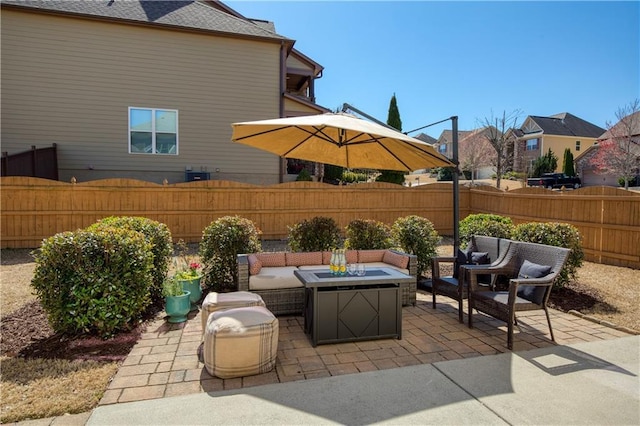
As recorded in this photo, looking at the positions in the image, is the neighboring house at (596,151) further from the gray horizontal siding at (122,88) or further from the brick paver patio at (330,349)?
the brick paver patio at (330,349)

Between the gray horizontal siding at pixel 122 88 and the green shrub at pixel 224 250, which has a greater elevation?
the gray horizontal siding at pixel 122 88

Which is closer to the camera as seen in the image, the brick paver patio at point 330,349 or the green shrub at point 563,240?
the brick paver patio at point 330,349

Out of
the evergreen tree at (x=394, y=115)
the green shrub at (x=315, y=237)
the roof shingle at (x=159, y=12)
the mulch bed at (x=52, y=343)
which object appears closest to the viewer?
the mulch bed at (x=52, y=343)

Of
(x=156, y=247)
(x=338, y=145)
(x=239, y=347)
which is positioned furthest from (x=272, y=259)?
(x=239, y=347)

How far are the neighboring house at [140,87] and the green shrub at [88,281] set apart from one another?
821 cm

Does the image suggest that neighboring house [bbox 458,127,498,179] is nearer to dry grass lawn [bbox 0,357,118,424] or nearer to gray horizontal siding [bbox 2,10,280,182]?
gray horizontal siding [bbox 2,10,280,182]

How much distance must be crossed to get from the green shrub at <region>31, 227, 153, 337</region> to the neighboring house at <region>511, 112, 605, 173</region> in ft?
127

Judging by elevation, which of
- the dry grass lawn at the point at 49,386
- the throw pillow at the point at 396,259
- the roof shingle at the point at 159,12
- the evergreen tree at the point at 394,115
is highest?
the roof shingle at the point at 159,12

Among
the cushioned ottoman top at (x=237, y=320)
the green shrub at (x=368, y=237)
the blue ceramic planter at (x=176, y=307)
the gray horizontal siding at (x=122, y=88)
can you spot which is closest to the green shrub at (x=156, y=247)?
the blue ceramic planter at (x=176, y=307)

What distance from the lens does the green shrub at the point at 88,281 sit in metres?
3.94

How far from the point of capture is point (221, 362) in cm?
333

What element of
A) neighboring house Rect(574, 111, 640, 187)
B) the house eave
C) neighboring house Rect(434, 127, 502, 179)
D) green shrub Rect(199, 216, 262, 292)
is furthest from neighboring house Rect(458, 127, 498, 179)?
green shrub Rect(199, 216, 262, 292)

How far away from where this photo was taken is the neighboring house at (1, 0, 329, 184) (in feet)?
35.8

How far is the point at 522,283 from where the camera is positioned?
13.5ft
